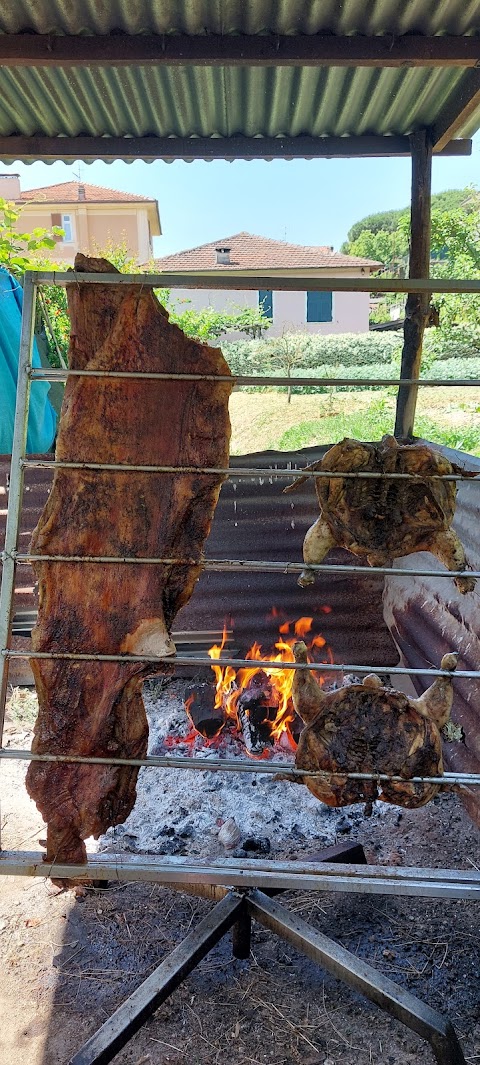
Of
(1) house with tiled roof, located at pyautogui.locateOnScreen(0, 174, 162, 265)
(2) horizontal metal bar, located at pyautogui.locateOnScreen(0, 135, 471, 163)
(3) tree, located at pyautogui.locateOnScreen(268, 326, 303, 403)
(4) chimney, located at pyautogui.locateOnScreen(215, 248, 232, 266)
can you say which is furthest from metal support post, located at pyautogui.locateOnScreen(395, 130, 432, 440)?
(4) chimney, located at pyautogui.locateOnScreen(215, 248, 232, 266)

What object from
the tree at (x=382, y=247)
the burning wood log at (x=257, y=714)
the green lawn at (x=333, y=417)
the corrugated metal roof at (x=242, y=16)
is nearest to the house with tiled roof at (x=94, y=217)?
the green lawn at (x=333, y=417)

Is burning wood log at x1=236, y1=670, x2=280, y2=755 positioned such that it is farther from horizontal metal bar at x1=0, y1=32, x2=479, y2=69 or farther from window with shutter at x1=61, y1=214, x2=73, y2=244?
window with shutter at x1=61, y1=214, x2=73, y2=244

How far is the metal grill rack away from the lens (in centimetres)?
194

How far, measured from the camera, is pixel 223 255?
31.2m

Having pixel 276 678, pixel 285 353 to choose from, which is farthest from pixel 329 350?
pixel 276 678

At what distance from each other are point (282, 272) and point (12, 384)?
23.4m

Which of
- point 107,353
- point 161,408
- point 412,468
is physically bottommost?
point 412,468

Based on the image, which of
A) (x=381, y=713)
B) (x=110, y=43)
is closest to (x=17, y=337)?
(x=110, y=43)

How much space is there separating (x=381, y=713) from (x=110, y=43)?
9.84 feet

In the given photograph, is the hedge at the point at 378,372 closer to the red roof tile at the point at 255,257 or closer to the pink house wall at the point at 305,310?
the pink house wall at the point at 305,310

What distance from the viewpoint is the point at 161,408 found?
216 cm

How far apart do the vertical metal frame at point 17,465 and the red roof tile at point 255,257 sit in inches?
1116

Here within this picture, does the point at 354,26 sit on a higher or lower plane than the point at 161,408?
higher

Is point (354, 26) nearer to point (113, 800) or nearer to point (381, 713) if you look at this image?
point (381, 713)
